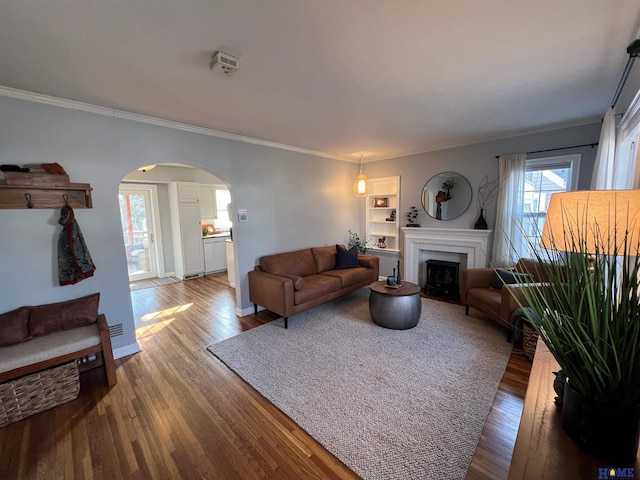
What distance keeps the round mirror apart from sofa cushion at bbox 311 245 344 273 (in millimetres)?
1892

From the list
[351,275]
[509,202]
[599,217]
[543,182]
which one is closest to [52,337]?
[351,275]

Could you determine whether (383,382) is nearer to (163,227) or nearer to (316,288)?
(316,288)

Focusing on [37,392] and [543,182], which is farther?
[543,182]

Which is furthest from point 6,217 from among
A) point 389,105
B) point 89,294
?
point 389,105

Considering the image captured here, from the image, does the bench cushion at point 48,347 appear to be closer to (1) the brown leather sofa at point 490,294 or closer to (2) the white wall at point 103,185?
(2) the white wall at point 103,185

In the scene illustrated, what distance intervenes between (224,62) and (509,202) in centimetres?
398

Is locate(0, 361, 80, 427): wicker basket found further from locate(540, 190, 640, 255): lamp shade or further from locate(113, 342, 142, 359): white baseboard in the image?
locate(540, 190, 640, 255): lamp shade

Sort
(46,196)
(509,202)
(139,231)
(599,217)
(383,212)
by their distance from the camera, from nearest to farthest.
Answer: (599,217) < (46,196) < (509,202) < (383,212) < (139,231)

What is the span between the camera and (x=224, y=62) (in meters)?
1.76

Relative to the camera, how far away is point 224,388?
2.32 m

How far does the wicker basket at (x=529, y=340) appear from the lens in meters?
2.54

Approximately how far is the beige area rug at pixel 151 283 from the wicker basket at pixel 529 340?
20.0 ft

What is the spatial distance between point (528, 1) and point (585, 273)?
4.74 feet

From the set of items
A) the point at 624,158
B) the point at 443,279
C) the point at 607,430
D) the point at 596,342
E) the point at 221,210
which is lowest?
the point at 443,279
